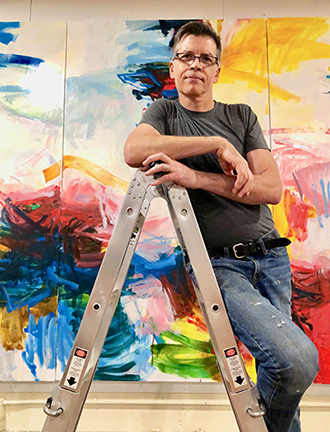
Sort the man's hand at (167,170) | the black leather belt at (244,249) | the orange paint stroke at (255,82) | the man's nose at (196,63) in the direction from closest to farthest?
1. the man's hand at (167,170)
2. the black leather belt at (244,249)
3. the man's nose at (196,63)
4. the orange paint stroke at (255,82)

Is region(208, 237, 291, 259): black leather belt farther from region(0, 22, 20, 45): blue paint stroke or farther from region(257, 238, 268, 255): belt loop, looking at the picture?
region(0, 22, 20, 45): blue paint stroke

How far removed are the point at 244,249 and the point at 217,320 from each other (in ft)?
1.02

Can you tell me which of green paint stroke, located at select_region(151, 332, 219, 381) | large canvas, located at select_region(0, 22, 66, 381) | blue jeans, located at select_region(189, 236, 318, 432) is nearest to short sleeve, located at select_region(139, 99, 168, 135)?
blue jeans, located at select_region(189, 236, 318, 432)

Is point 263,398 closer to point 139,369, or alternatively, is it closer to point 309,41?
point 139,369

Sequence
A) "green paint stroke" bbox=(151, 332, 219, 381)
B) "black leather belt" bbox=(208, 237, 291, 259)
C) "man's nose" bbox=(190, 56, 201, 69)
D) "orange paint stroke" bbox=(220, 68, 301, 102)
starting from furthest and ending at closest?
"orange paint stroke" bbox=(220, 68, 301, 102)
"green paint stroke" bbox=(151, 332, 219, 381)
"man's nose" bbox=(190, 56, 201, 69)
"black leather belt" bbox=(208, 237, 291, 259)

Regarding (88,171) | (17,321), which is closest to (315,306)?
(88,171)

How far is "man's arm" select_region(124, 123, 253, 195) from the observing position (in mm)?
1162

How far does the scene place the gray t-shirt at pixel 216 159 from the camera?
4.10 ft

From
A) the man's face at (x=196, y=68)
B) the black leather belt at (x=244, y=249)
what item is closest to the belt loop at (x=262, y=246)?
the black leather belt at (x=244, y=249)

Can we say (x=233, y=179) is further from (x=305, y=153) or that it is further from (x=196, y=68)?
(x=305, y=153)

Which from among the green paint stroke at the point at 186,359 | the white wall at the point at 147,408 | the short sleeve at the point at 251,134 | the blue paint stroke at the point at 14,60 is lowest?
the white wall at the point at 147,408

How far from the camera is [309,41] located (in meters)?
1.96

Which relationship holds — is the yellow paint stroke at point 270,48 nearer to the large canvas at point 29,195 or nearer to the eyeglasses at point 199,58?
the eyeglasses at point 199,58

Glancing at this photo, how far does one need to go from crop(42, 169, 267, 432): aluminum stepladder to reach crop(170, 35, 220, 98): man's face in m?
0.55
